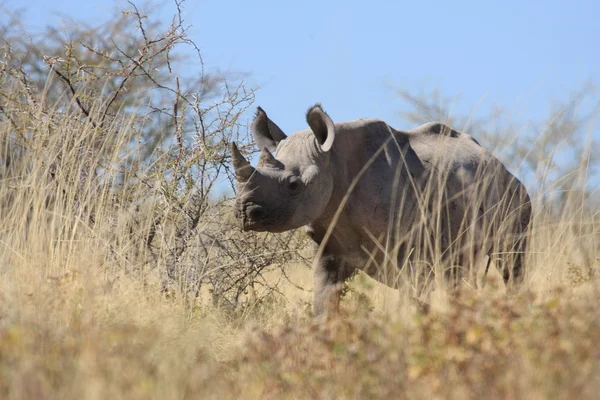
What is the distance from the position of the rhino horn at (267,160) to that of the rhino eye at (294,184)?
15 cm

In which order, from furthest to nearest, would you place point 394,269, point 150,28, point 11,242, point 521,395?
point 150,28 → point 11,242 → point 394,269 → point 521,395

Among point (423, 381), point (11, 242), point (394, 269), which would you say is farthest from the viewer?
point (11, 242)

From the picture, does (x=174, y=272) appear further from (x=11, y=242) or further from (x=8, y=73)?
(x=8, y=73)

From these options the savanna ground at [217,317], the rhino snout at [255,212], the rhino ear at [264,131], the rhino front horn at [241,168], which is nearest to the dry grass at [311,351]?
the savanna ground at [217,317]

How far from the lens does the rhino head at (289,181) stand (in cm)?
665

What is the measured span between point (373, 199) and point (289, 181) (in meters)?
0.72

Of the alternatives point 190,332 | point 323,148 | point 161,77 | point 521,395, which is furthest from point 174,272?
point 521,395

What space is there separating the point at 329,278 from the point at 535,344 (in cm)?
340

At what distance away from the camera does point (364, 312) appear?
18.5 feet

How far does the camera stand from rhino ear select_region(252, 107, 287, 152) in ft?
25.4

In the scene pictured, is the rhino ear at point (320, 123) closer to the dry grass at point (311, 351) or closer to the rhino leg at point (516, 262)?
the dry grass at point (311, 351)

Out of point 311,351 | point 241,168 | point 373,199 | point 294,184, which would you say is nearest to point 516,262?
point 373,199

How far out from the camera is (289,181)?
6.93 meters

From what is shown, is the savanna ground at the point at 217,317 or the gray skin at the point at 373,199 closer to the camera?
the savanna ground at the point at 217,317
